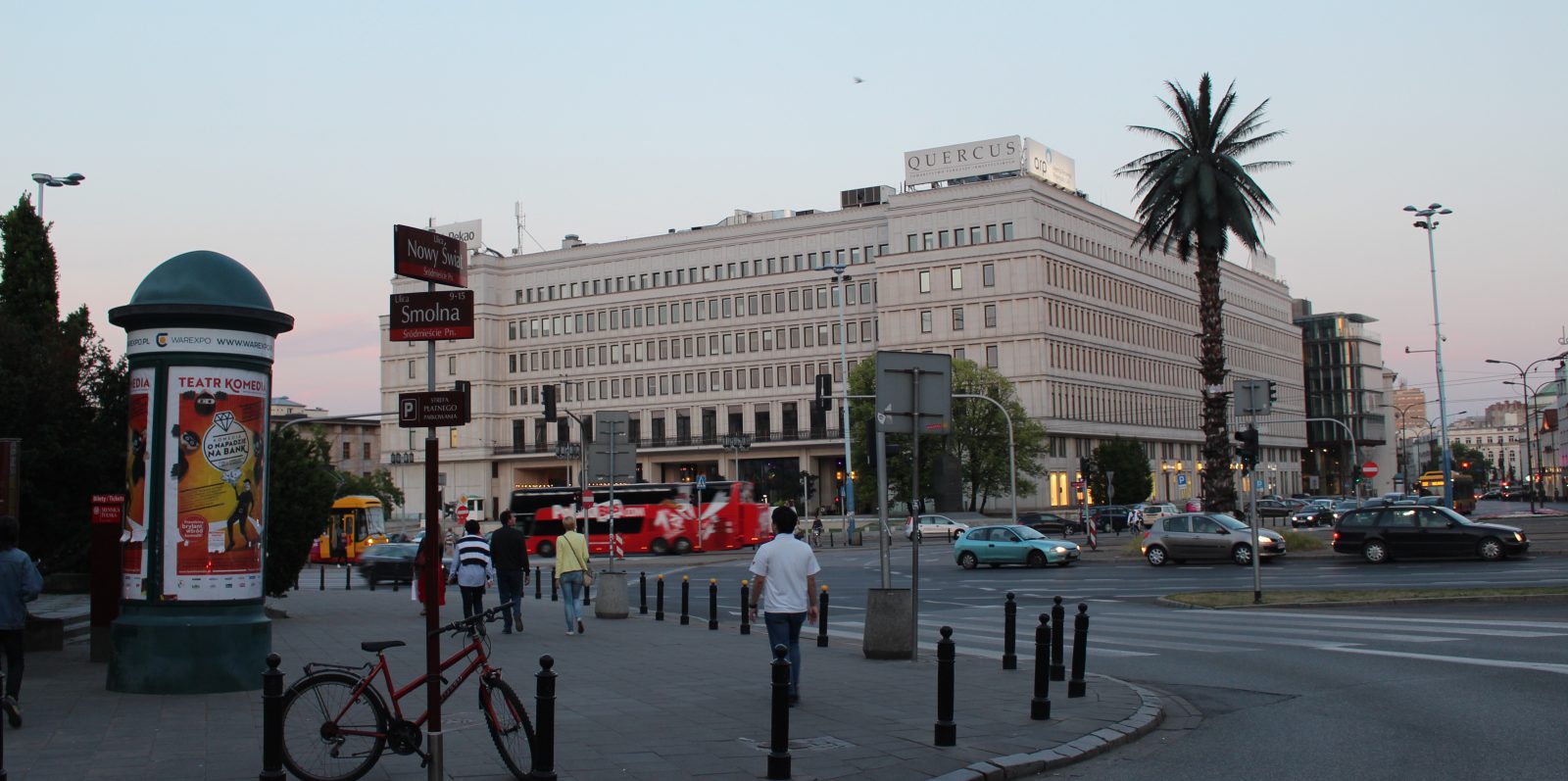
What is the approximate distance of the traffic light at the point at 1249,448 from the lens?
25.1 m

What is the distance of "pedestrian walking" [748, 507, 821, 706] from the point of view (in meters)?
12.0

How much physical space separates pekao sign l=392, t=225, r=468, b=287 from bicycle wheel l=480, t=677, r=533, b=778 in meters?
2.62

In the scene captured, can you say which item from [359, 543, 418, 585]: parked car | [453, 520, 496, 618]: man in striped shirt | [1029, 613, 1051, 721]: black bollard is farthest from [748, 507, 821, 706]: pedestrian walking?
[359, 543, 418, 585]: parked car

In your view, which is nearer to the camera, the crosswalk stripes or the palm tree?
the crosswalk stripes

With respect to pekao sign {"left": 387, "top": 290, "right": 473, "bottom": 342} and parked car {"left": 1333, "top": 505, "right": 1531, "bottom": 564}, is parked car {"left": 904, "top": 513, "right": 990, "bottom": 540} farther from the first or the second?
pekao sign {"left": 387, "top": 290, "right": 473, "bottom": 342}

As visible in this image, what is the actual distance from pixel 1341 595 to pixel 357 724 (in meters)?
19.5

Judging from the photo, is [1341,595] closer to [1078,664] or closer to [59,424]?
[1078,664]

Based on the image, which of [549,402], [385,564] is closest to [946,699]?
[385,564]

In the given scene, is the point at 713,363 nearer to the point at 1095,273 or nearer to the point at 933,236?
→ the point at 933,236

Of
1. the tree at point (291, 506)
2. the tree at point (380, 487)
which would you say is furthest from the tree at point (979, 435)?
the tree at point (291, 506)

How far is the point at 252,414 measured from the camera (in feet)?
44.4

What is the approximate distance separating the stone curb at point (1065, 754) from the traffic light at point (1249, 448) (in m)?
14.6

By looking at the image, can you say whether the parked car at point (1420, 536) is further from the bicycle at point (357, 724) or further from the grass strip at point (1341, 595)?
the bicycle at point (357, 724)

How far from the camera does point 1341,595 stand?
23.4 meters
